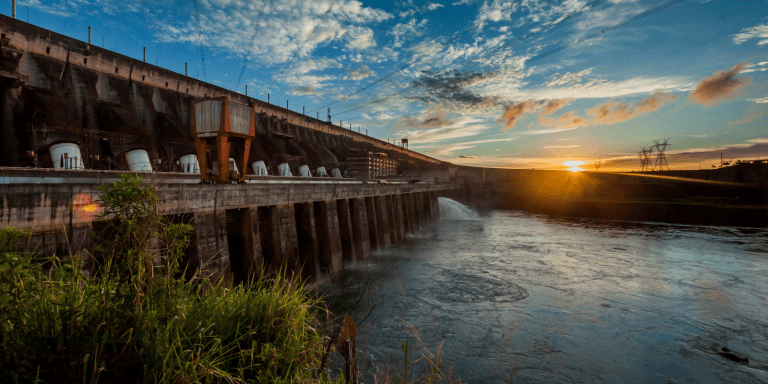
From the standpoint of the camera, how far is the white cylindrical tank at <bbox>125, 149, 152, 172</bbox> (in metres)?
24.1

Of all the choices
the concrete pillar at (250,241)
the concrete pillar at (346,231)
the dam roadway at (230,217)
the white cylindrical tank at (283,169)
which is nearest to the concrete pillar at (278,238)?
the dam roadway at (230,217)

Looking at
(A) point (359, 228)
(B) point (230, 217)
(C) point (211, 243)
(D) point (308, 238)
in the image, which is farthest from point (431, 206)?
(C) point (211, 243)

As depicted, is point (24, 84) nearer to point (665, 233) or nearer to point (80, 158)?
point (80, 158)

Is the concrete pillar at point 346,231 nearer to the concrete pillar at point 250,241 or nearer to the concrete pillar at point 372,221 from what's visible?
the concrete pillar at point 372,221

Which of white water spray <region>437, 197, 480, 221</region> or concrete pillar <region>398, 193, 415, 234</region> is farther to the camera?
white water spray <region>437, 197, 480, 221</region>

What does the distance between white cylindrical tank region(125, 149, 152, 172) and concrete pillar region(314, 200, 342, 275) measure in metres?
16.7

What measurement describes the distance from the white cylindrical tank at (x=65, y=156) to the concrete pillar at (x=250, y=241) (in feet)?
56.2

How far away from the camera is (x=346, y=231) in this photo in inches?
699

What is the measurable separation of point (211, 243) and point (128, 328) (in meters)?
6.96

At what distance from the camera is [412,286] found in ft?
49.9

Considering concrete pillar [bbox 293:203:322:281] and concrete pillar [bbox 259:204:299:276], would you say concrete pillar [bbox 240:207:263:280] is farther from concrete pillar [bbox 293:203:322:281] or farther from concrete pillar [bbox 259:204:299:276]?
concrete pillar [bbox 293:203:322:281]

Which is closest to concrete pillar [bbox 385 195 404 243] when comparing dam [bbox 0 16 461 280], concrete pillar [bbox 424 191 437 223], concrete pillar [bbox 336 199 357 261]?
dam [bbox 0 16 461 280]

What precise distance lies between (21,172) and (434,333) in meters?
15.6

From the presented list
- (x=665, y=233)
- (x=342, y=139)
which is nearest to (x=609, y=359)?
(x=665, y=233)
